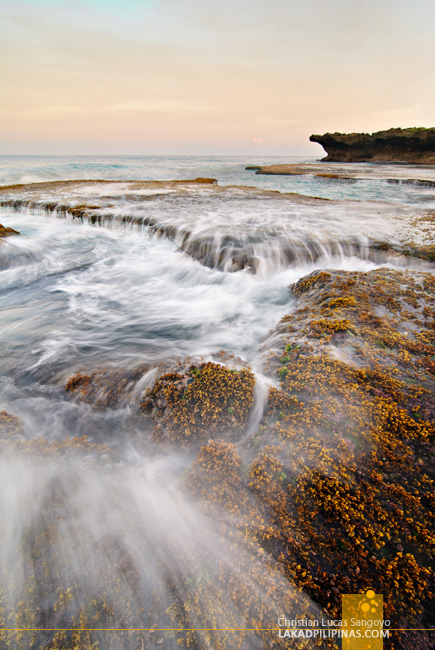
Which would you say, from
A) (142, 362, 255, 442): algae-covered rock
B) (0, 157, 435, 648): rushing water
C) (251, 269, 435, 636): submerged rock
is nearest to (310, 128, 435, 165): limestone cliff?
(0, 157, 435, 648): rushing water


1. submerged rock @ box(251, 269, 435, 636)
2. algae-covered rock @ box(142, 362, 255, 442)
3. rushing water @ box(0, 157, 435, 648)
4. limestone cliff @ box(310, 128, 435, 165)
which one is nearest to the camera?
submerged rock @ box(251, 269, 435, 636)

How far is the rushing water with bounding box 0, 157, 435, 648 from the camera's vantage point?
211cm

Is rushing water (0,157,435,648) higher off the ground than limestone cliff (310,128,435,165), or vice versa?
limestone cliff (310,128,435,165)

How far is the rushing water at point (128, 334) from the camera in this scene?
2.11m

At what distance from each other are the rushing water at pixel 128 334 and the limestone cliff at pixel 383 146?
5600cm

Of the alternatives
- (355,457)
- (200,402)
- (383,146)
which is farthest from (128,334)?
(383,146)

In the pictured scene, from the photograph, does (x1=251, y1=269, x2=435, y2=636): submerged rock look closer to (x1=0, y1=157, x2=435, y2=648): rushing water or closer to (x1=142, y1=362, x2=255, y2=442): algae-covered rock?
(x1=142, y1=362, x2=255, y2=442): algae-covered rock

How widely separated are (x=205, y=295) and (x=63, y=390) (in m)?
4.57

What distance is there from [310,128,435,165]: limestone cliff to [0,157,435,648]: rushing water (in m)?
56.0

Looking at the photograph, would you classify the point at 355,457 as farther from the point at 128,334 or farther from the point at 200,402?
the point at 128,334

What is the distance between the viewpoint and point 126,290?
27.9ft

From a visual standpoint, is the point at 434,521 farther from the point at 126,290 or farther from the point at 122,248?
the point at 122,248

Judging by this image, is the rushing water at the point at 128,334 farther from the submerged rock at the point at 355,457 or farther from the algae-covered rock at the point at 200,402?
the submerged rock at the point at 355,457

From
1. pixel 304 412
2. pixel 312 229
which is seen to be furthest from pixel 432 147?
pixel 304 412
